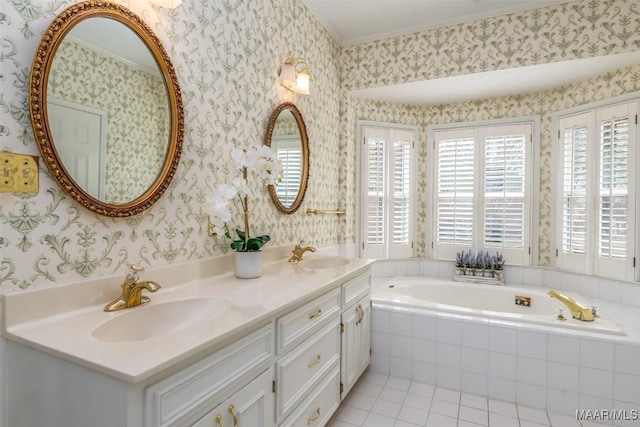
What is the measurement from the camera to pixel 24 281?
0.95 meters

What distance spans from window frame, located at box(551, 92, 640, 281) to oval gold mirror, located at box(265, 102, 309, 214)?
2.34 m

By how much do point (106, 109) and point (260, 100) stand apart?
96cm

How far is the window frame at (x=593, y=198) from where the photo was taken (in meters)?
2.50

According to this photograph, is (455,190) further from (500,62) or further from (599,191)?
(500,62)

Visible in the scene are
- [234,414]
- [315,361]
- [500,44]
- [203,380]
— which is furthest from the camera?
[500,44]

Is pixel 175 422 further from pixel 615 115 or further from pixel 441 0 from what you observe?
pixel 615 115

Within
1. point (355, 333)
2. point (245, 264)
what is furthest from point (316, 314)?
point (355, 333)

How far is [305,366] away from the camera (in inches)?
57.9

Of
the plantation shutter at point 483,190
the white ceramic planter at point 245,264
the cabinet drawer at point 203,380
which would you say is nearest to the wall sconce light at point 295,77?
the white ceramic planter at point 245,264

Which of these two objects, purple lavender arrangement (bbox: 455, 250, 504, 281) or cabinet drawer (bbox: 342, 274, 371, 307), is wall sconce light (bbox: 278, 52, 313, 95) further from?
purple lavender arrangement (bbox: 455, 250, 504, 281)

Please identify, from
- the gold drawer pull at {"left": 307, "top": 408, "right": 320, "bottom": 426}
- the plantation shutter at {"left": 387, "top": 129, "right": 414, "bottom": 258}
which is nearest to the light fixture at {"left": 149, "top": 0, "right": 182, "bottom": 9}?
the gold drawer pull at {"left": 307, "top": 408, "right": 320, "bottom": 426}

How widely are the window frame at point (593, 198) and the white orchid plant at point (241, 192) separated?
2662 mm

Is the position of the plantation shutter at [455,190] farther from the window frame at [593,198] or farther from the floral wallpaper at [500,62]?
the window frame at [593,198]

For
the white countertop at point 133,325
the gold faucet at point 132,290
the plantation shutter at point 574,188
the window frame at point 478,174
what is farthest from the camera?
the window frame at point 478,174
